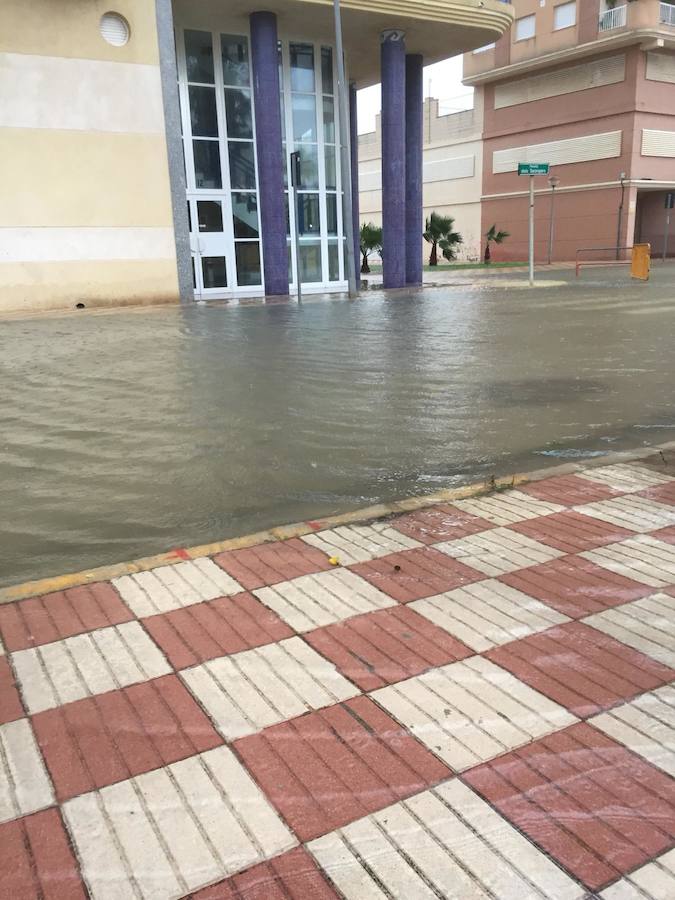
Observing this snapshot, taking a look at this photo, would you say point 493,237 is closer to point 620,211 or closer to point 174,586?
point 620,211

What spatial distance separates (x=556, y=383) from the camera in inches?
327

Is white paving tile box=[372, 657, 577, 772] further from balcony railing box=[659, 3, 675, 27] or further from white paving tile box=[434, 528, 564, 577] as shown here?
balcony railing box=[659, 3, 675, 27]

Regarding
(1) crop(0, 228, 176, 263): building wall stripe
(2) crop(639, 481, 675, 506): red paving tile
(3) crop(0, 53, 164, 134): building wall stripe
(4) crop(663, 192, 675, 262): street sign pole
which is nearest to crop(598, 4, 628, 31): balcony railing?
(4) crop(663, 192, 675, 262): street sign pole

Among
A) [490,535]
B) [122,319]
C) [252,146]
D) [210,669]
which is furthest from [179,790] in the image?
[252,146]

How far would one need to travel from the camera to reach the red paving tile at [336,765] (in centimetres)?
203

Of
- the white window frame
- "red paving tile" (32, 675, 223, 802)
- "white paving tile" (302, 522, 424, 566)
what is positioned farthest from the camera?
the white window frame

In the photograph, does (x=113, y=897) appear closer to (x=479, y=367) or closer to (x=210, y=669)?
(x=210, y=669)

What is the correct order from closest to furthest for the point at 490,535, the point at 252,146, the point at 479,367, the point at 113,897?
the point at 113,897, the point at 490,535, the point at 479,367, the point at 252,146

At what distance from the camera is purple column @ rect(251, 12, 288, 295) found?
20.9 metres

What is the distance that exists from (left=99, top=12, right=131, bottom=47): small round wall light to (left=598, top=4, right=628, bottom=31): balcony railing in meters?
27.1

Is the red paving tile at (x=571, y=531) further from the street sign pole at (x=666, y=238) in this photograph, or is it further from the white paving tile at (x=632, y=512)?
the street sign pole at (x=666, y=238)

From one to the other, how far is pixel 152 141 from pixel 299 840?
788 inches

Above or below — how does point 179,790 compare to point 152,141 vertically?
below

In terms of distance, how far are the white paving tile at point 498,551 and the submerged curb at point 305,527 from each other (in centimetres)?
56
